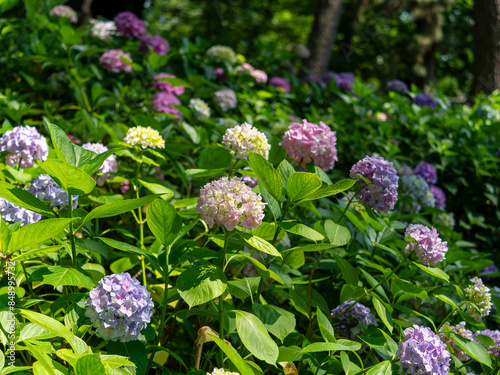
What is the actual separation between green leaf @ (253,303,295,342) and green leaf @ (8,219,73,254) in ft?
2.14

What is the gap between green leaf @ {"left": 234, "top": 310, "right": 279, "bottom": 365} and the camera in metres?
1.22

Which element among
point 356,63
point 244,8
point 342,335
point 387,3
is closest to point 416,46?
point 387,3

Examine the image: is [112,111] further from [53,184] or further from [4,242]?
[4,242]

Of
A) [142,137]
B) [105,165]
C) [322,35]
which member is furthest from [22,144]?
[322,35]

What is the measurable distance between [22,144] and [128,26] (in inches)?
108

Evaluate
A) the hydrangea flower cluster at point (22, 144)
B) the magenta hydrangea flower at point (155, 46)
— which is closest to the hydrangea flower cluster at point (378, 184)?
the hydrangea flower cluster at point (22, 144)

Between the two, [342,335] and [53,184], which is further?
[342,335]

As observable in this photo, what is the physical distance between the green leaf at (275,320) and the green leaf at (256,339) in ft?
0.47

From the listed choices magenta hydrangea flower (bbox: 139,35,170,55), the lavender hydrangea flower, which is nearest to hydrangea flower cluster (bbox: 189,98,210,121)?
magenta hydrangea flower (bbox: 139,35,170,55)

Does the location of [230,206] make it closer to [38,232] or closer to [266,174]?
[266,174]

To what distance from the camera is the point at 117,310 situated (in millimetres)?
1223

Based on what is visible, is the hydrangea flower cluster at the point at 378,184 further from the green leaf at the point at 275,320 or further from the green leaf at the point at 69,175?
the green leaf at the point at 69,175

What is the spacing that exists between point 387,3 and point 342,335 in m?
15.7

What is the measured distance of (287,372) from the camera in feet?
4.82
